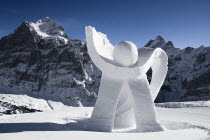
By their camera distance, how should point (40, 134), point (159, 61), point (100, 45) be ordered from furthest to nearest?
1. point (159, 61)
2. point (100, 45)
3. point (40, 134)

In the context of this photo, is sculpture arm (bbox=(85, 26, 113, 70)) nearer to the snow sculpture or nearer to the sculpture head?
the snow sculpture

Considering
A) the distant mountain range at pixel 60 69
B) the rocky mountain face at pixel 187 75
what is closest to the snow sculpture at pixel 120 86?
the rocky mountain face at pixel 187 75

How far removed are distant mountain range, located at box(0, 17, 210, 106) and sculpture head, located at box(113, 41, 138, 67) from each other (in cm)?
12983

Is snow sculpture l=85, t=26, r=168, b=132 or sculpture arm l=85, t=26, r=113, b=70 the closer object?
snow sculpture l=85, t=26, r=168, b=132

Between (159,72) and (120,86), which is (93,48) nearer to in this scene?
(120,86)

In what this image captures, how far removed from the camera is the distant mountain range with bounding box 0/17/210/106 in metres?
155

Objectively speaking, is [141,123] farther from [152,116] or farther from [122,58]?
[122,58]

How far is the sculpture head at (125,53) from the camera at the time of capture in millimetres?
16797

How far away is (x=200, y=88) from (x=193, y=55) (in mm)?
38833

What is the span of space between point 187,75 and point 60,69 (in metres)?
72.3

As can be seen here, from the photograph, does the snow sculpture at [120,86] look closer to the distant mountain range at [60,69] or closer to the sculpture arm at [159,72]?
the sculpture arm at [159,72]

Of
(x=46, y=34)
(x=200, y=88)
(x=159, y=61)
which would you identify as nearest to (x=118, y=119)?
(x=159, y=61)

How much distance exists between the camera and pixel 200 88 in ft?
444

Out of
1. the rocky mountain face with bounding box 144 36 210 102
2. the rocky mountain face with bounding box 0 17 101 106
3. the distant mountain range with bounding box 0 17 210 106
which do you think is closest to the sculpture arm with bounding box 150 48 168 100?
the rocky mountain face with bounding box 144 36 210 102
